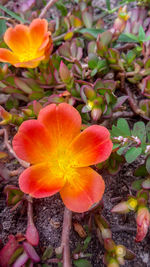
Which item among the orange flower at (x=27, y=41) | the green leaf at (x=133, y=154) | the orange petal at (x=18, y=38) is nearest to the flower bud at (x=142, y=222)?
the green leaf at (x=133, y=154)

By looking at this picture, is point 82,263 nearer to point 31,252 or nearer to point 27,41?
point 31,252

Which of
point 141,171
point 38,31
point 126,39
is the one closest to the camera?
point 141,171

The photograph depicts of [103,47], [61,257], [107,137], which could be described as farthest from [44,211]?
[103,47]

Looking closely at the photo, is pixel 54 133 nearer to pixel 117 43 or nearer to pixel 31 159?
pixel 31 159

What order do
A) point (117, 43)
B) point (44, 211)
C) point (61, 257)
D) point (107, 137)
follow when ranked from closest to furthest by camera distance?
point (107, 137) < point (61, 257) < point (44, 211) < point (117, 43)

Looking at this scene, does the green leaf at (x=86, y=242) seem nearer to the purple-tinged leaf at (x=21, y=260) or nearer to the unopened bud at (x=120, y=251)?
the unopened bud at (x=120, y=251)

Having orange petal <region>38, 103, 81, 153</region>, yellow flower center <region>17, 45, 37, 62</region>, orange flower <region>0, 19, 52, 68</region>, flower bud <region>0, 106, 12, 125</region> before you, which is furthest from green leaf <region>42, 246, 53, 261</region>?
yellow flower center <region>17, 45, 37, 62</region>

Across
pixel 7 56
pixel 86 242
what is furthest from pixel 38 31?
pixel 86 242
